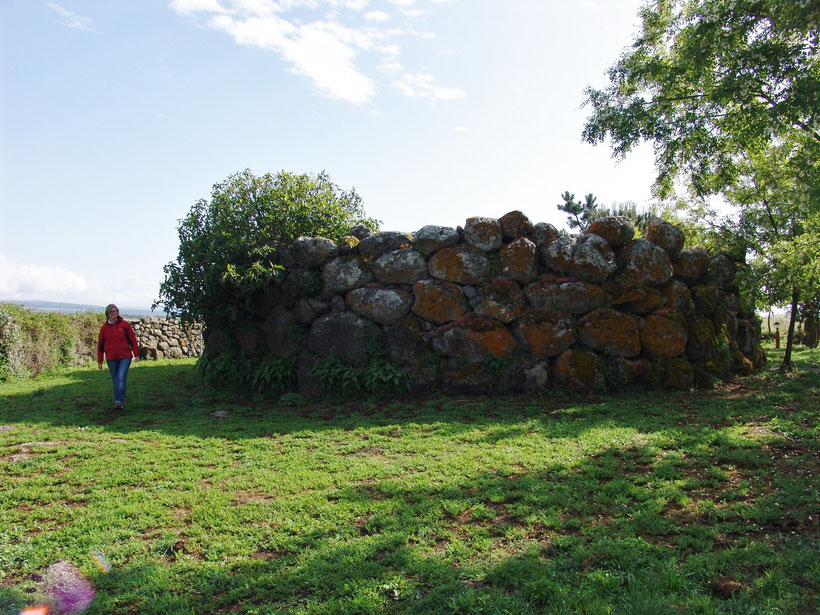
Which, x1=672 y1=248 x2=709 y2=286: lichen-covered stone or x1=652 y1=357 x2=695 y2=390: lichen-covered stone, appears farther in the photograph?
x1=672 y1=248 x2=709 y2=286: lichen-covered stone

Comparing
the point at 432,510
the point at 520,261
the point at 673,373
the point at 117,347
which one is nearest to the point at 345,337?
the point at 520,261

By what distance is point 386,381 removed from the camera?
8.73 m

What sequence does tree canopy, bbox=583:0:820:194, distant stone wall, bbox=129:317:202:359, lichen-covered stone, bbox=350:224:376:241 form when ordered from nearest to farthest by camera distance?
tree canopy, bbox=583:0:820:194, lichen-covered stone, bbox=350:224:376:241, distant stone wall, bbox=129:317:202:359

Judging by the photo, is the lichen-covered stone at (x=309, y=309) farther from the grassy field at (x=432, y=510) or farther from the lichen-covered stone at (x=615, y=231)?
the lichen-covered stone at (x=615, y=231)

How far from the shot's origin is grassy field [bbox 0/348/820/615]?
3.04 metres

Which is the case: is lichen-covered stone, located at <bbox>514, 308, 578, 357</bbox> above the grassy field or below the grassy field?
above

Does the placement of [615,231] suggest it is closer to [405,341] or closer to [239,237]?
[405,341]

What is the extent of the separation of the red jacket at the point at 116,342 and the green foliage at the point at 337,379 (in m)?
3.19

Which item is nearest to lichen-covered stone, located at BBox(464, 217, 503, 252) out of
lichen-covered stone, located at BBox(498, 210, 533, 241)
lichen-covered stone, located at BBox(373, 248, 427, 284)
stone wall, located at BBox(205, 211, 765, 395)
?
stone wall, located at BBox(205, 211, 765, 395)

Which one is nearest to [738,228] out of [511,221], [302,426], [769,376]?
[769,376]

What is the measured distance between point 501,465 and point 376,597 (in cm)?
257

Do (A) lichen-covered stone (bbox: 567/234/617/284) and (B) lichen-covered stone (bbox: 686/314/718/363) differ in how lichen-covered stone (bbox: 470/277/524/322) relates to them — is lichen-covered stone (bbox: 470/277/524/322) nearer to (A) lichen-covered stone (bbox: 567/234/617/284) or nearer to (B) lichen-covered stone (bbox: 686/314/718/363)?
(A) lichen-covered stone (bbox: 567/234/617/284)

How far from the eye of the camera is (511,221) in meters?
9.54

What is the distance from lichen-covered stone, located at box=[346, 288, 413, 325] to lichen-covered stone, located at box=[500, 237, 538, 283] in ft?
6.21
